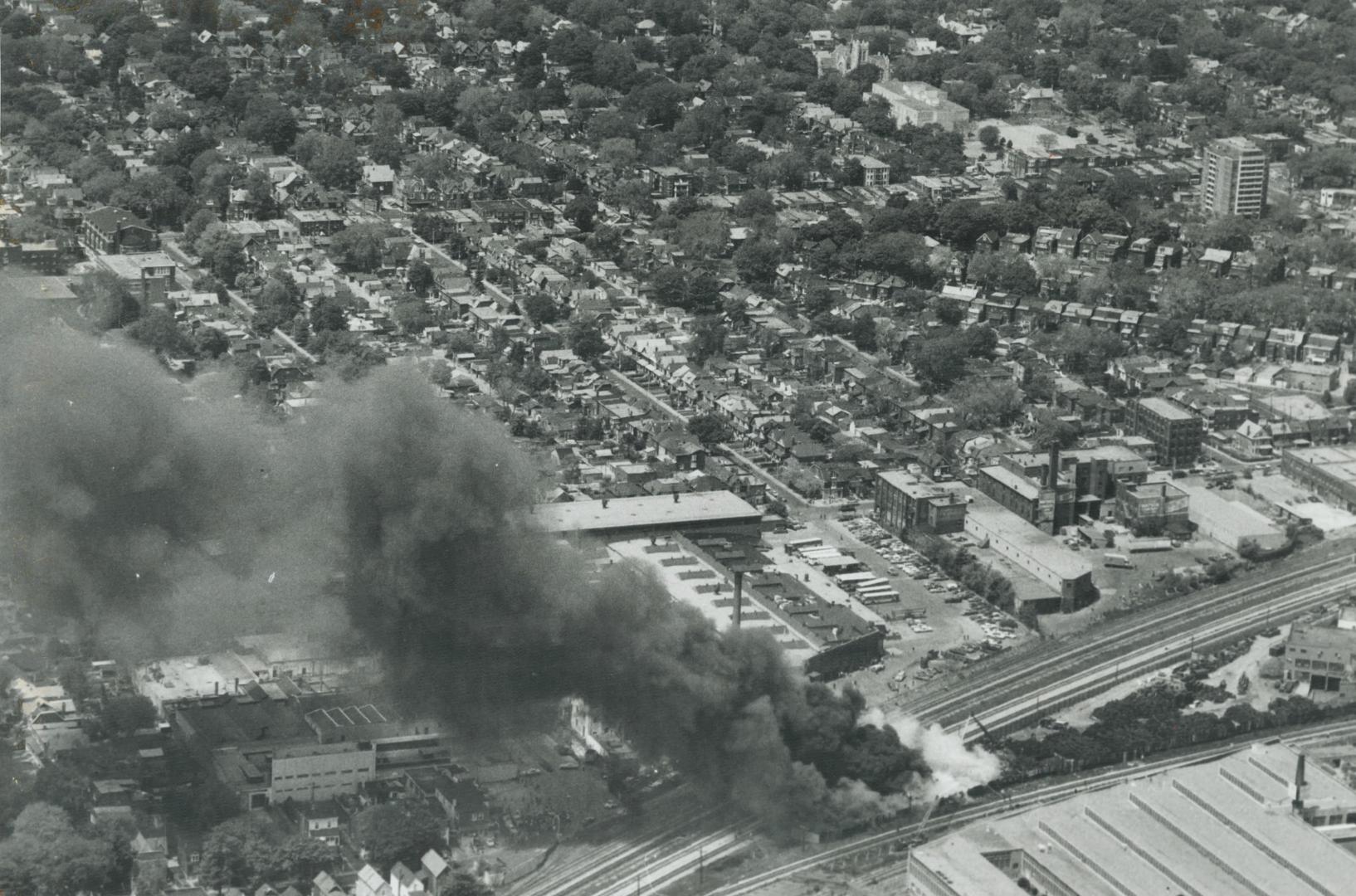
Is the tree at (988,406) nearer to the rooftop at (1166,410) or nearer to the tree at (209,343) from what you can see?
the rooftop at (1166,410)

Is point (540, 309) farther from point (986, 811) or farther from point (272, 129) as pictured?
point (986, 811)

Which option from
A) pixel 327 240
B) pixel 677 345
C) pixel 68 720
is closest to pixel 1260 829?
pixel 68 720

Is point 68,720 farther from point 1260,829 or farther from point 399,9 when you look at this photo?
point 399,9

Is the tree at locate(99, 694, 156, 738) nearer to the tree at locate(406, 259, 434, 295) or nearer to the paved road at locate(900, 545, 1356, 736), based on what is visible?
the paved road at locate(900, 545, 1356, 736)

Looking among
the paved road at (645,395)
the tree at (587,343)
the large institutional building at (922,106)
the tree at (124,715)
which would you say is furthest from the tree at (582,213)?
the tree at (124,715)

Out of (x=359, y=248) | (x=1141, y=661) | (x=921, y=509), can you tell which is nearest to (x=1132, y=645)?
(x=1141, y=661)

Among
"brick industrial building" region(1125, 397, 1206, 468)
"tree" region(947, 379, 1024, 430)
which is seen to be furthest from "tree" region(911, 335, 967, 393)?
"brick industrial building" region(1125, 397, 1206, 468)
